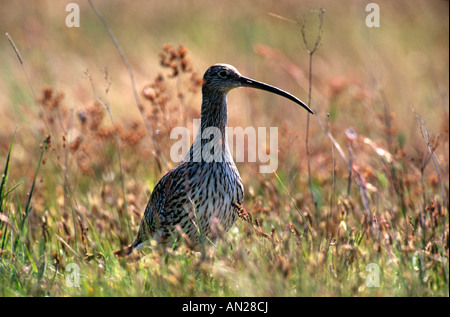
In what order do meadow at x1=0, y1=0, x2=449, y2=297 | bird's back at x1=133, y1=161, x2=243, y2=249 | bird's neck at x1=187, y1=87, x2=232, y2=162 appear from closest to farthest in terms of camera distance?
meadow at x1=0, y1=0, x2=449, y2=297 → bird's back at x1=133, y1=161, x2=243, y2=249 → bird's neck at x1=187, y1=87, x2=232, y2=162

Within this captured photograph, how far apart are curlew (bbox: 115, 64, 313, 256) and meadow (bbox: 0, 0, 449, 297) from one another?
16 centimetres

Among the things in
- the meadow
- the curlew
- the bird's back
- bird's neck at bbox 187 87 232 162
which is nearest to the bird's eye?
the curlew

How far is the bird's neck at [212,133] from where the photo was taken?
5.08 meters

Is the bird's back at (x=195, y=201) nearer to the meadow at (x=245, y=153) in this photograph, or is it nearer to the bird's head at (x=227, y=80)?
the meadow at (x=245, y=153)

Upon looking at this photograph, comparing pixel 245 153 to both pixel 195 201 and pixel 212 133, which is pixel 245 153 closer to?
pixel 212 133

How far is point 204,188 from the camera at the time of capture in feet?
16.1

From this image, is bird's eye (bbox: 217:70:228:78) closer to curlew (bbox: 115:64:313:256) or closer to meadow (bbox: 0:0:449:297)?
curlew (bbox: 115:64:313:256)

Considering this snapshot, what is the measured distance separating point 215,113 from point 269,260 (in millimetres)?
1651

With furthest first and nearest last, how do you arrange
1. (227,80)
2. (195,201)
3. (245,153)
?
(245,153) < (227,80) < (195,201)

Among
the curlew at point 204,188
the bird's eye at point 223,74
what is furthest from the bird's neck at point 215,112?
the bird's eye at point 223,74

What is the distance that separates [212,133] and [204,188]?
1.79 feet

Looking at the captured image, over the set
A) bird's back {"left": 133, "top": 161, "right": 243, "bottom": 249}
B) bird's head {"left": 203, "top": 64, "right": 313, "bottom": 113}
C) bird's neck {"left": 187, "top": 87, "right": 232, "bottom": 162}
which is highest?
bird's head {"left": 203, "top": 64, "right": 313, "bottom": 113}

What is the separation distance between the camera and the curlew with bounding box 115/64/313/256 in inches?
193

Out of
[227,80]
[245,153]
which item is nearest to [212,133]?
[227,80]
